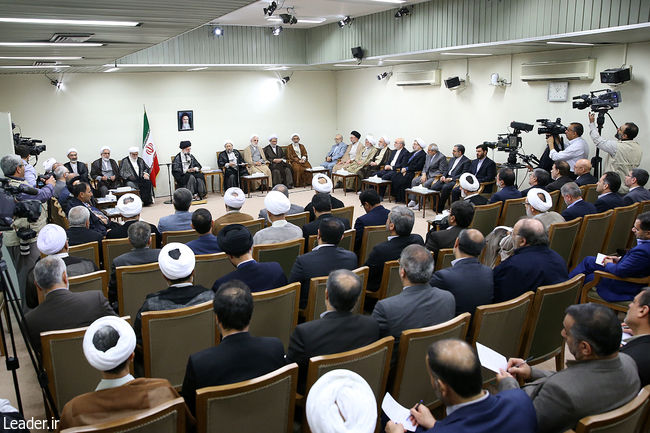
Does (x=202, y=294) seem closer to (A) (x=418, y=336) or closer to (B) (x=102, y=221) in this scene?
(A) (x=418, y=336)

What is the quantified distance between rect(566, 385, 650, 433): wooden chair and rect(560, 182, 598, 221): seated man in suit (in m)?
3.55

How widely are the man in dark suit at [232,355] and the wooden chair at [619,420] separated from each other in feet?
4.10

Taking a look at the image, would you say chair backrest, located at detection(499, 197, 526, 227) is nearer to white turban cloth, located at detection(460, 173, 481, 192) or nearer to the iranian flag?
white turban cloth, located at detection(460, 173, 481, 192)

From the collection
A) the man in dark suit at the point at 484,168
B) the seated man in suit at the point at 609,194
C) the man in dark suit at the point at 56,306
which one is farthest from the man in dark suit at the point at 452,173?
the man in dark suit at the point at 56,306

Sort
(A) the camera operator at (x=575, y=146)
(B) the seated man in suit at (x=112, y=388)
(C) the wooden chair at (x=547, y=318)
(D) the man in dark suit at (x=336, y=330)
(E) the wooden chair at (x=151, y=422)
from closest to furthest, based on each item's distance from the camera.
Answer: (E) the wooden chair at (x=151, y=422) < (B) the seated man in suit at (x=112, y=388) < (D) the man in dark suit at (x=336, y=330) < (C) the wooden chair at (x=547, y=318) < (A) the camera operator at (x=575, y=146)

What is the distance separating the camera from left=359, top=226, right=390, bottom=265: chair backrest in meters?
4.88

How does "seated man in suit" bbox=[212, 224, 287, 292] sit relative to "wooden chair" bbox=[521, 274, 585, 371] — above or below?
above

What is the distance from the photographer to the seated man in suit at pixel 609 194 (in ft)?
17.9

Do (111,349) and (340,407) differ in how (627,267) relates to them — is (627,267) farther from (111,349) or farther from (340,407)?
(111,349)

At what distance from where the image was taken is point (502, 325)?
296 cm

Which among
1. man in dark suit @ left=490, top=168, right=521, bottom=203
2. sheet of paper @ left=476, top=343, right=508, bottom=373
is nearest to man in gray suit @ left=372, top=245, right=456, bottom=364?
sheet of paper @ left=476, top=343, right=508, bottom=373

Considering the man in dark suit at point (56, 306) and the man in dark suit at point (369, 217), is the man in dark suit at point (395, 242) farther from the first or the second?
the man in dark suit at point (56, 306)

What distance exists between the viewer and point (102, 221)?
21.0ft

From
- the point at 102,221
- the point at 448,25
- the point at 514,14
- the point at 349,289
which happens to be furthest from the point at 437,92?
the point at 349,289
